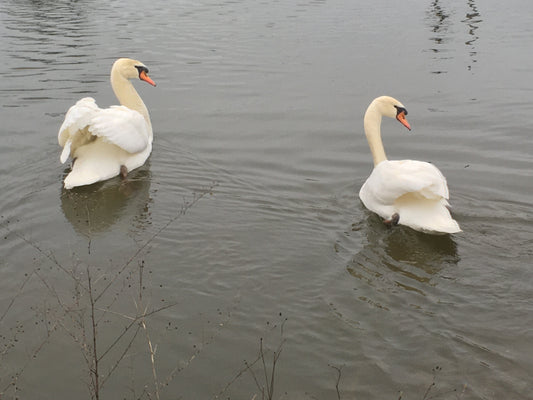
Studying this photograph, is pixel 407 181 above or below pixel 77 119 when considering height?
below

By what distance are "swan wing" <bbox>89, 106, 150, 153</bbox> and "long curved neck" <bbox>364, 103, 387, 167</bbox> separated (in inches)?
112

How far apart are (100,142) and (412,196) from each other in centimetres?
386

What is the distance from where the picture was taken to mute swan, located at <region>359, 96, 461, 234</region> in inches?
257

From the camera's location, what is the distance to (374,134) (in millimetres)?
8320

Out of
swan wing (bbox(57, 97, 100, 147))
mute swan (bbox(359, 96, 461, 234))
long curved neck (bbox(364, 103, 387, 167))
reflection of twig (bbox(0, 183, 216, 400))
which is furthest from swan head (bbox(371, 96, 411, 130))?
reflection of twig (bbox(0, 183, 216, 400))

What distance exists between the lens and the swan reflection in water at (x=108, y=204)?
727cm

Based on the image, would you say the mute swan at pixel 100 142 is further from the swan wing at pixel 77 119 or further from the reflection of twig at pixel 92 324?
the reflection of twig at pixel 92 324

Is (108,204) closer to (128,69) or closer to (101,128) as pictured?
(101,128)

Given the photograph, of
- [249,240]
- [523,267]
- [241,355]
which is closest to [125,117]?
[249,240]

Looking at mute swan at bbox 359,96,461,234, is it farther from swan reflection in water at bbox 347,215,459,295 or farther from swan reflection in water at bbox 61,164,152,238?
swan reflection in water at bbox 61,164,152,238

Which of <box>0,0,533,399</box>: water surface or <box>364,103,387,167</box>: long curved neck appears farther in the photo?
<box>364,103,387,167</box>: long curved neck

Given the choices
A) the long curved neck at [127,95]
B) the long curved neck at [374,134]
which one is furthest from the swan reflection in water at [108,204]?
the long curved neck at [374,134]

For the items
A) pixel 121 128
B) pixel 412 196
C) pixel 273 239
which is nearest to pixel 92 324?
pixel 273 239

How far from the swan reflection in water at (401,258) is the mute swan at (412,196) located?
0.53 ft
